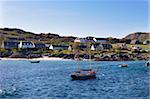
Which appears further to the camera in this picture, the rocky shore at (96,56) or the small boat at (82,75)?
the rocky shore at (96,56)

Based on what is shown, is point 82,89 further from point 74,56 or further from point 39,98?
point 74,56

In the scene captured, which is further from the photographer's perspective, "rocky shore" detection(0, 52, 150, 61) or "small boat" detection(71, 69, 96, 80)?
"rocky shore" detection(0, 52, 150, 61)

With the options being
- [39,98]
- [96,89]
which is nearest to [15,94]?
[39,98]

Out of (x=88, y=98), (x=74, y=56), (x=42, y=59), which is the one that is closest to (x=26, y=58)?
(x=42, y=59)

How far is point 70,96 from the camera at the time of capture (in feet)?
167

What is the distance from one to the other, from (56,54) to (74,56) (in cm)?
968

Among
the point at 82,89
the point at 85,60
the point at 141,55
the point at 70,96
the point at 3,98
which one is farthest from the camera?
the point at 141,55

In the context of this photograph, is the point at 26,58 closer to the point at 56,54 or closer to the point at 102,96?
the point at 56,54

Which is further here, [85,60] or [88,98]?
[85,60]

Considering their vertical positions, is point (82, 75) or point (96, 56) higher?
point (96, 56)

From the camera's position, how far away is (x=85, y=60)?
561 ft

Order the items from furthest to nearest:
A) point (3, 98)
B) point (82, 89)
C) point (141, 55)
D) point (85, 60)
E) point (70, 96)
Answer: point (141, 55) < point (85, 60) < point (82, 89) < point (70, 96) < point (3, 98)

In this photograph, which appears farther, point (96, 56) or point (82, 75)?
point (96, 56)

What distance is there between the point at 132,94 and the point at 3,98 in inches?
749
